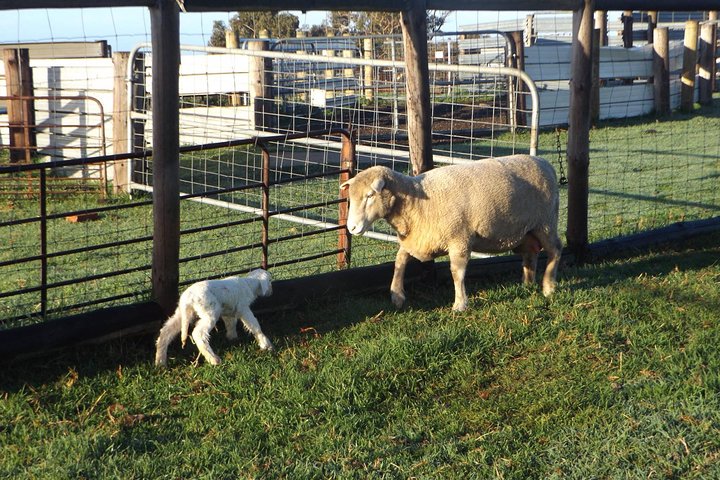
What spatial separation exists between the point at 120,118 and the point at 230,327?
25.7ft

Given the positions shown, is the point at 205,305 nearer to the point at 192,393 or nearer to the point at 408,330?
the point at 192,393

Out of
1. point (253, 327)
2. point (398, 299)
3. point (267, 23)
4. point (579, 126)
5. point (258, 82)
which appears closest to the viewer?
point (253, 327)

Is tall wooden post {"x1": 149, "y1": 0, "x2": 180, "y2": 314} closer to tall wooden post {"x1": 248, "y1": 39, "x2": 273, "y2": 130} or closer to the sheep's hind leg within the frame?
the sheep's hind leg

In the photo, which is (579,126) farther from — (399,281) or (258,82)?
(258,82)

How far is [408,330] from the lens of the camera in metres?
5.94

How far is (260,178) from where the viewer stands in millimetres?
12828

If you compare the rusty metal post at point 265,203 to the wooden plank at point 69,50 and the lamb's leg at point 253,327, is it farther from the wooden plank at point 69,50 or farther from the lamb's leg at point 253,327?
the wooden plank at point 69,50

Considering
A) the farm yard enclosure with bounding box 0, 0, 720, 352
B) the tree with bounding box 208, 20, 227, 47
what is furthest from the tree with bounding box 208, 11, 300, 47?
the farm yard enclosure with bounding box 0, 0, 720, 352

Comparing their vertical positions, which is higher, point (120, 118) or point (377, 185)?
point (120, 118)

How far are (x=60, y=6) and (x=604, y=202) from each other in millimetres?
7646

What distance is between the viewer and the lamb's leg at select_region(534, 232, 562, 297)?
6809 mm

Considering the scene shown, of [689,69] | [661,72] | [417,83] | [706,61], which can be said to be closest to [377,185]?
[417,83]

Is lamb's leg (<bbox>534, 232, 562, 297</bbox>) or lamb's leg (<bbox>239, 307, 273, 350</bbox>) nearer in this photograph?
lamb's leg (<bbox>239, 307, 273, 350</bbox>)

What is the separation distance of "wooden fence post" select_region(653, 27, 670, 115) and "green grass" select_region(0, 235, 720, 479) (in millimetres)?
16449
